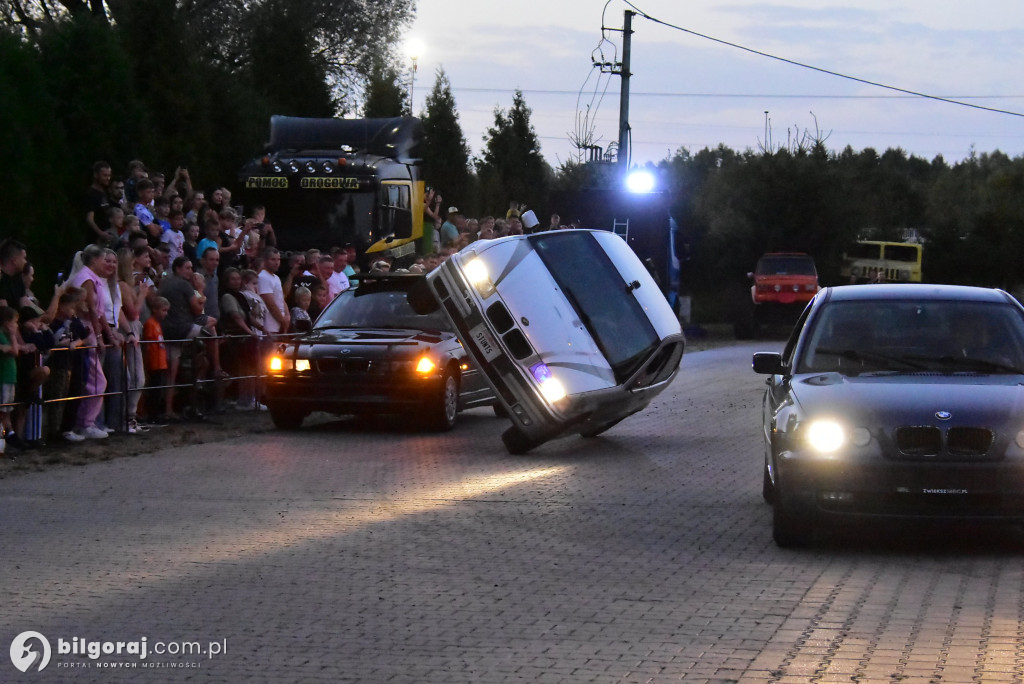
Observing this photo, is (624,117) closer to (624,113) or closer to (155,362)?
(624,113)

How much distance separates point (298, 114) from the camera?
158 ft

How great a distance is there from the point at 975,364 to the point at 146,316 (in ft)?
33.4

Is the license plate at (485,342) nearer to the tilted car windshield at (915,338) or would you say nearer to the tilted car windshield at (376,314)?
the tilted car windshield at (376,314)

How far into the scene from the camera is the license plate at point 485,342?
14.5 metres

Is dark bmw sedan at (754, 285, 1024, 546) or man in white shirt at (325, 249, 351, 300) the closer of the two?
dark bmw sedan at (754, 285, 1024, 546)

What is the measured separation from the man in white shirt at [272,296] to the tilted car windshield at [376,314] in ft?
5.41

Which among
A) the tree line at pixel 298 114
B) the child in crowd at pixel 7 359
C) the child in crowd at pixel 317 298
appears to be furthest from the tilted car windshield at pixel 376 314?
the tree line at pixel 298 114

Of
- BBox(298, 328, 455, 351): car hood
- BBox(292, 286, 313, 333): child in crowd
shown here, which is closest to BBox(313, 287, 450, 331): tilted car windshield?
BBox(298, 328, 455, 351): car hood

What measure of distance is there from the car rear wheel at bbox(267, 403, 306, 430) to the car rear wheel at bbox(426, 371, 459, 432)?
58.5 inches

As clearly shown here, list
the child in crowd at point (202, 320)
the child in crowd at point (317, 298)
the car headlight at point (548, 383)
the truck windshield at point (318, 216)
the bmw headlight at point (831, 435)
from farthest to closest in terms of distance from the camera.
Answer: the truck windshield at point (318, 216) → the child in crowd at point (317, 298) → the child in crowd at point (202, 320) → the car headlight at point (548, 383) → the bmw headlight at point (831, 435)

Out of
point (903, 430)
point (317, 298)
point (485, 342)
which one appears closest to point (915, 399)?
point (903, 430)

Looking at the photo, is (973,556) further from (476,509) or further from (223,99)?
(223,99)

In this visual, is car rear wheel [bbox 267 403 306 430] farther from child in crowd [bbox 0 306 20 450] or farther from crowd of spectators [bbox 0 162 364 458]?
child in crowd [bbox 0 306 20 450]

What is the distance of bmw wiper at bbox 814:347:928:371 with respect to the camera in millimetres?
10031
